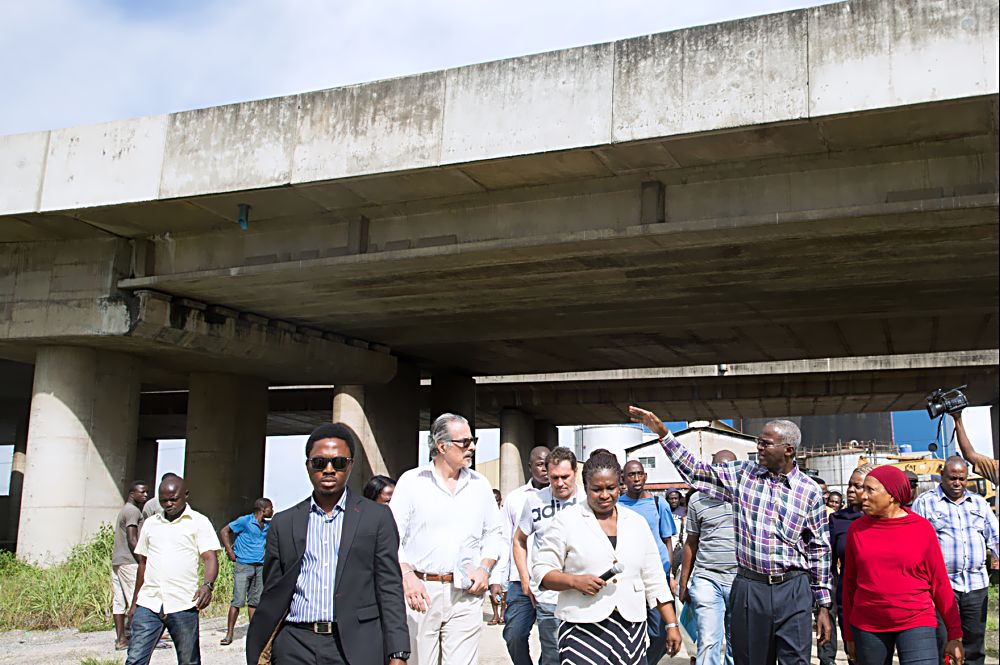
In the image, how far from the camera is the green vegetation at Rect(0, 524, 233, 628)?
14000mm

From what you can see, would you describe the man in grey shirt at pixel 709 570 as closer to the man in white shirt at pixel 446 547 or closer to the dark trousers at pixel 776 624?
the dark trousers at pixel 776 624

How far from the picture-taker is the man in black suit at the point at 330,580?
4.75m

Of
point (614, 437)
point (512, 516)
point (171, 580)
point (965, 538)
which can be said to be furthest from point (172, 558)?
point (614, 437)

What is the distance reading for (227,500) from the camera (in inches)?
843

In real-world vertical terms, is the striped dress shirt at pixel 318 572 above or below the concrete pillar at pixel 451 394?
below

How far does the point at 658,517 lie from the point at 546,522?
1.81m

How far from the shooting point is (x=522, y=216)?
13695 mm

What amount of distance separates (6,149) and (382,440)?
37.9ft

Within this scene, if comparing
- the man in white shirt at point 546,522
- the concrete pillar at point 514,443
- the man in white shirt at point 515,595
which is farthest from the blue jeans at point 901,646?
the concrete pillar at point 514,443

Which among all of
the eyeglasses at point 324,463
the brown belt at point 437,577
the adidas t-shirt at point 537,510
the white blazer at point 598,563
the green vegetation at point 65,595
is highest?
the eyeglasses at point 324,463

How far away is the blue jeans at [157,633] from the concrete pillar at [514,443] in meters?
28.0

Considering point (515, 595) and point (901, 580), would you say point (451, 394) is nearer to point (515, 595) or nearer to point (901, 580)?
point (515, 595)

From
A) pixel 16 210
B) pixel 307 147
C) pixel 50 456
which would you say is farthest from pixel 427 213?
pixel 50 456

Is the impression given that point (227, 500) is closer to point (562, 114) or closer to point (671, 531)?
point (562, 114)
